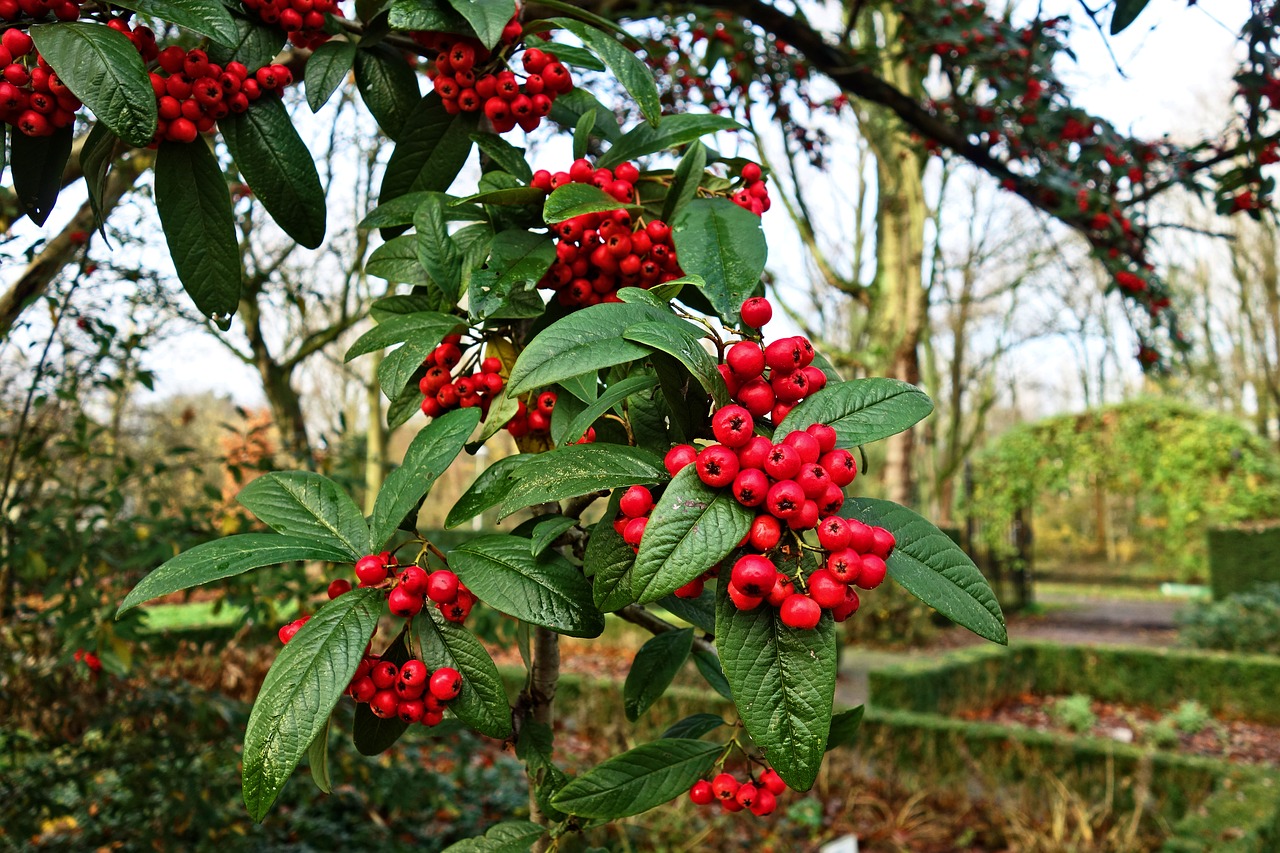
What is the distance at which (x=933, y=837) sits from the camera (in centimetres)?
538

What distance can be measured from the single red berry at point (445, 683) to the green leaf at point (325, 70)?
2.46 feet

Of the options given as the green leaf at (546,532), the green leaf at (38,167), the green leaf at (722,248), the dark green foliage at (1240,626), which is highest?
the green leaf at (38,167)

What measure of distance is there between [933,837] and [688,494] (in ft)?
18.7

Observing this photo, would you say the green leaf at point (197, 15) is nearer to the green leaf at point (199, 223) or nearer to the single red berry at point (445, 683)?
the green leaf at point (199, 223)

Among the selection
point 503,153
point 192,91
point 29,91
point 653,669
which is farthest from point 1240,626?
point 29,91

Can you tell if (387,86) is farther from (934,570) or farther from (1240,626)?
(1240,626)

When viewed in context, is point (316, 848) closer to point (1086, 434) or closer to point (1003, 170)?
point (1003, 170)

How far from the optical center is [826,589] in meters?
0.75

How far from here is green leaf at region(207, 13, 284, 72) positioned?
41.2 inches

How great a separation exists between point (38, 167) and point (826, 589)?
1107mm

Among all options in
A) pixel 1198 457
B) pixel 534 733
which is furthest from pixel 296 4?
pixel 1198 457

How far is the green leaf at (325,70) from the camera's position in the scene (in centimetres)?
109

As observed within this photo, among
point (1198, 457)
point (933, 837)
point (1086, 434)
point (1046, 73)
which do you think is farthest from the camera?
point (1086, 434)

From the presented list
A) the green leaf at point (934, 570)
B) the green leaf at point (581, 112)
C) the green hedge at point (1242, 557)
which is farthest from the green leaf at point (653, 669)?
the green hedge at point (1242, 557)
